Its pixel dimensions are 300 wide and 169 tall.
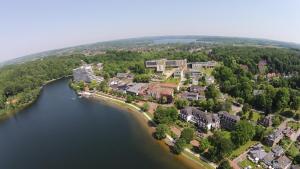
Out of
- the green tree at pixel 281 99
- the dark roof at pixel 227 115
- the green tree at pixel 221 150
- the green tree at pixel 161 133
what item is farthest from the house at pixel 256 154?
the green tree at pixel 281 99

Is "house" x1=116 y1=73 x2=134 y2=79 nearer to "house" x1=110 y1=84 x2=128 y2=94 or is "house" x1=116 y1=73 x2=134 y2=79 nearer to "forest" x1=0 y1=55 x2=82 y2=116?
"house" x1=110 y1=84 x2=128 y2=94

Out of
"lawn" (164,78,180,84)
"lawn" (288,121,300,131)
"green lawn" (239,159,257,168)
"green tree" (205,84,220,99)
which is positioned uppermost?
"lawn" (164,78,180,84)

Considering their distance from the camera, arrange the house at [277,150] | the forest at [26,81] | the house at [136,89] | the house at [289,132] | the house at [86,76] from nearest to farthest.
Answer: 1. the house at [277,150]
2. the house at [289,132]
3. the house at [136,89]
4. the forest at [26,81]
5. the house at [86,76]

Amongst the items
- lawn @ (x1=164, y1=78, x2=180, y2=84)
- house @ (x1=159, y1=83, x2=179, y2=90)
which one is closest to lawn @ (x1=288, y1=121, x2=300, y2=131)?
house @ (x1=159, y1=83, x2=179, y2=90)

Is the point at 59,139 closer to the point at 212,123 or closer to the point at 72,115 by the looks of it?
the point at 72,115

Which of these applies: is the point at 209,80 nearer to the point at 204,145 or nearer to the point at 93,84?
the point at 204,145

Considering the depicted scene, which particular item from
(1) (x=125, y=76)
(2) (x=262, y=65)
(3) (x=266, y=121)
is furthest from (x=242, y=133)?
(2) (x=262, y=65)

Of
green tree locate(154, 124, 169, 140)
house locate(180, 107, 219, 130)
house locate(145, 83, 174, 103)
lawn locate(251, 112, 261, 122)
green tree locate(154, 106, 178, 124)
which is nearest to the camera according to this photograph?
green tree locate(154, 124, 169, 140)

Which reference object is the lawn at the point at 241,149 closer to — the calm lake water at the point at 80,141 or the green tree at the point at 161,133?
the calm lake water at the point at 80,141
